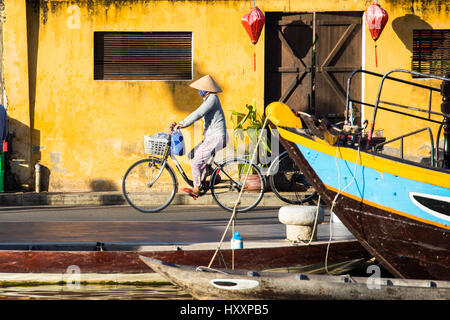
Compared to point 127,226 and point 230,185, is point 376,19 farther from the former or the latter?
point 127,226

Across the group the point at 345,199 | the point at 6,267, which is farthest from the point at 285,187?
the point at 6,267

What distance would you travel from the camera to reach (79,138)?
1488 centimetres

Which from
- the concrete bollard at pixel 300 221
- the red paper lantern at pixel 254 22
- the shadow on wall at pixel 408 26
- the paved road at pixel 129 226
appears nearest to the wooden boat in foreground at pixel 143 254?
the concrete bollard at pixel 300 221

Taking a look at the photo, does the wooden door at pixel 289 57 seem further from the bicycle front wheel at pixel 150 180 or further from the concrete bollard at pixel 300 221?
the concrete bollard at pixel 300 221

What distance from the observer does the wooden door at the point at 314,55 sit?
15.1 m

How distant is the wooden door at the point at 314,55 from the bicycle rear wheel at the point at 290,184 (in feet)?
8.33

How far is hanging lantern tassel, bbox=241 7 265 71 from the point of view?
14414 millimetres

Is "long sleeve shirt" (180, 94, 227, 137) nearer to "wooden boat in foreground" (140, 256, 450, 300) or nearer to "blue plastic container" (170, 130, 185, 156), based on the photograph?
"blue plastic container" (170, 130, 185, 156)

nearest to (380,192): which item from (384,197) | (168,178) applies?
A: (384,197)

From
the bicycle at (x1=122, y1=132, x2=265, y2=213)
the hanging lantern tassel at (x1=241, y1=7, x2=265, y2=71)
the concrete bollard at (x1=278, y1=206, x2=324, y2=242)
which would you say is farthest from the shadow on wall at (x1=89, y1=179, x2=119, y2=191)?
the concrete bollard at (x1=278, y1=206, x2=324, y2=242)

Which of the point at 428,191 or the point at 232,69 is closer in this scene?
the point at 428,191

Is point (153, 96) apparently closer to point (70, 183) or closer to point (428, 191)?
point (70, 183)

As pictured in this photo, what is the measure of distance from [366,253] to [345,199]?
0.99m

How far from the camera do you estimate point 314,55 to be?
15117 mm
